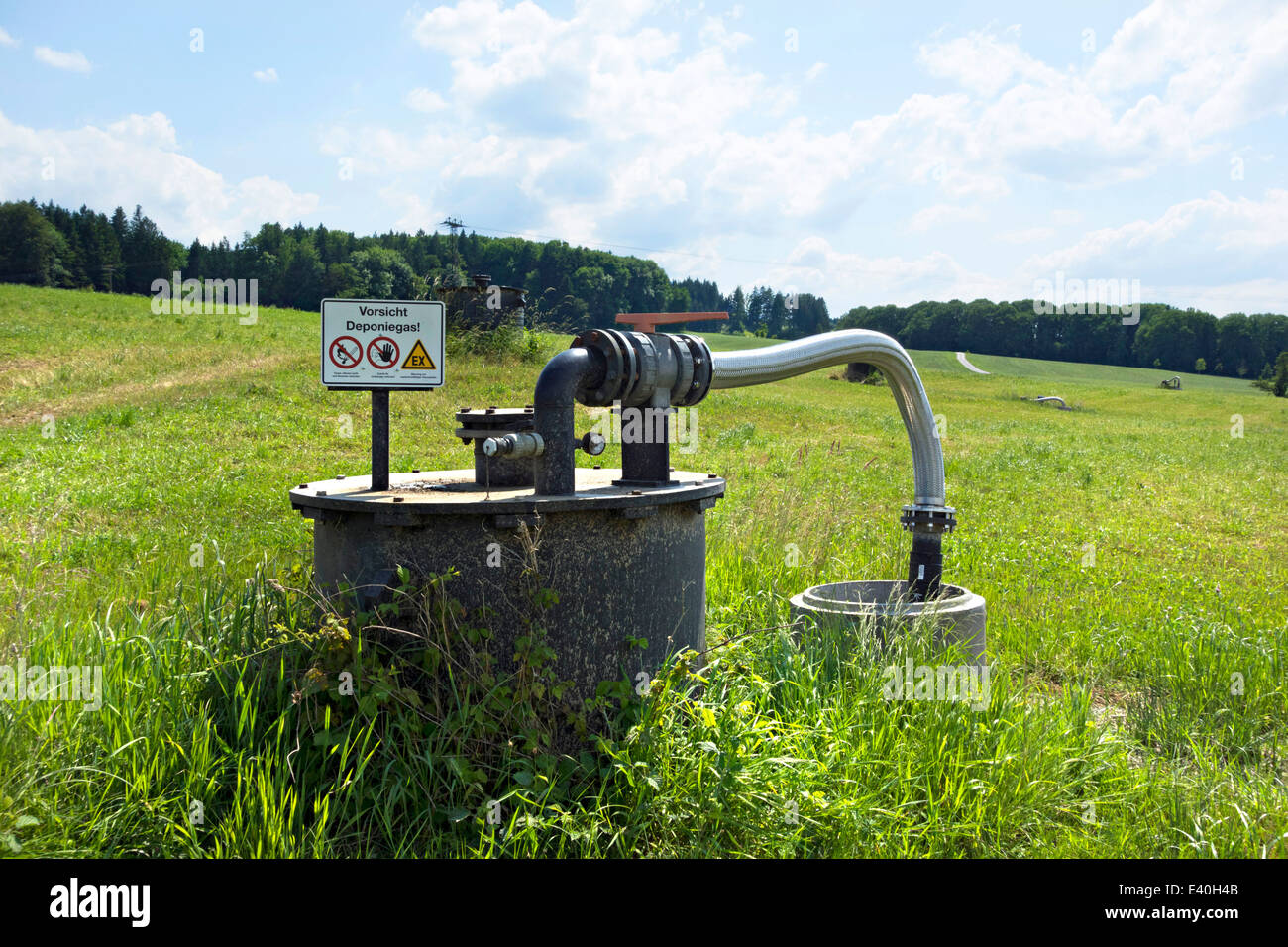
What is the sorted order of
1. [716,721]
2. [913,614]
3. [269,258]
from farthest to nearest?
[269,258]
[913,614]
[716,721]

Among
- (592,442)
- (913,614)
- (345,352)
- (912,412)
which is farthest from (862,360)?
(345,352)

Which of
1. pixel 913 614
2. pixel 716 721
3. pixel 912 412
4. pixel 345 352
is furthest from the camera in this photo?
pixel 912 412

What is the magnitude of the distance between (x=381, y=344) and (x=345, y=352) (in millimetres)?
148

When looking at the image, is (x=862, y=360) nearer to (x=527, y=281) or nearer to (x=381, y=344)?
(x=381, y=344)

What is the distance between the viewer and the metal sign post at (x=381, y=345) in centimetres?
377

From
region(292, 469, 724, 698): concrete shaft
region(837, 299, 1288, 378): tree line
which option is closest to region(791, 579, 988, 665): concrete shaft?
region(292, 469, 724, 698): concrete shaft

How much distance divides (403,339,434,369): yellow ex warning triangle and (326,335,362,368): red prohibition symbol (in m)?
0.20

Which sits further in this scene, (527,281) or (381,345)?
(527,281)

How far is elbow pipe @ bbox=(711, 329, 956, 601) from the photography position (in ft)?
14.1

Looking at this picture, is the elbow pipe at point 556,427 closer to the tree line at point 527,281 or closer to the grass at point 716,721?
the grass at point 716,721

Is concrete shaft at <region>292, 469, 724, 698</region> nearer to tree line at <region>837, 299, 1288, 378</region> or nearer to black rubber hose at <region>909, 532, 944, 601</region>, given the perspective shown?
black rubber hose at <region>909, 532, 944, 601</region>

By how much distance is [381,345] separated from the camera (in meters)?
3.81

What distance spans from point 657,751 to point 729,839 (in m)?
0.37
